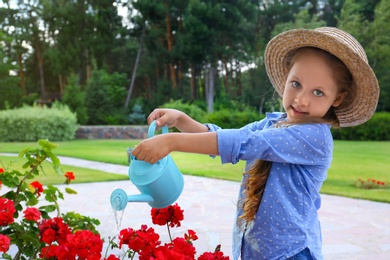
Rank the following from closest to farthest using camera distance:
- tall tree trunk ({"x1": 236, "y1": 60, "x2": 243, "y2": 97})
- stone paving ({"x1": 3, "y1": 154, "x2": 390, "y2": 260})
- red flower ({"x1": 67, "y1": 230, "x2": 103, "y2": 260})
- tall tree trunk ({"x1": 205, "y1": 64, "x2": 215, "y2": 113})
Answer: red flower ({"x1": 67, "y1": 230, "x2": 103, "y2": 260})
stone paving ({"x1": 3, "y1": 154, "x2": 390, "y2": 260})
tall tree trunk ({"x1": 205, "y1": 64, "x2": 215, "y2": 113})
tall tree trunk ({"x1": 236, "y1": 60, "x2": 243, "y2": 97})

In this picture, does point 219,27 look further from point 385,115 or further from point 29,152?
point 29,152

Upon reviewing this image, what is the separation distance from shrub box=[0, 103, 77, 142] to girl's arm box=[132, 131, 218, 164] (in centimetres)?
1212

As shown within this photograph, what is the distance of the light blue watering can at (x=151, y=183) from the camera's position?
1.04 metres

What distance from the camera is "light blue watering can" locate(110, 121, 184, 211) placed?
104 cm

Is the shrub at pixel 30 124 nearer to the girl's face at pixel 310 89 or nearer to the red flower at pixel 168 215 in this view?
the red flower at pixel 168 215

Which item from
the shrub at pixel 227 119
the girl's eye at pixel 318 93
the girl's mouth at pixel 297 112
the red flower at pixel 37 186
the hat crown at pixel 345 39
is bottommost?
the shrub at pixel 227 119

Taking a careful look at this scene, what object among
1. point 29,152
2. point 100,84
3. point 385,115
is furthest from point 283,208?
point 100,84

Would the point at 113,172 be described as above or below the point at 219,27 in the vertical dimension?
below

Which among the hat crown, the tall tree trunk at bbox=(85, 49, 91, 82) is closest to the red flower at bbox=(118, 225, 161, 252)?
the hat crown

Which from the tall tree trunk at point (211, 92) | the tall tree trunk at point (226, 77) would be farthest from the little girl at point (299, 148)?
the tall tree trunk at point (226, 77)

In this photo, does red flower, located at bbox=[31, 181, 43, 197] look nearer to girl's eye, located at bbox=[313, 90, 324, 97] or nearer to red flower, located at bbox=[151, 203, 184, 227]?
red flower, located at bbox=[151, 203, 184, 227]

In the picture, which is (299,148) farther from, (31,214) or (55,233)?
(31,214)

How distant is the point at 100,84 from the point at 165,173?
56.4ft

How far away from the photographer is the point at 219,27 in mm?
18812
